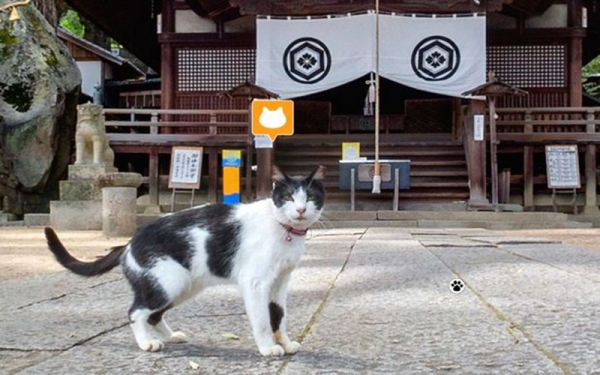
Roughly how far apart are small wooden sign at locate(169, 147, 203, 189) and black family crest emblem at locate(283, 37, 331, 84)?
Answer: 101 inches

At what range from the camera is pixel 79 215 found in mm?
11664

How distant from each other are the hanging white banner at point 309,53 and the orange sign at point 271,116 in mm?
384

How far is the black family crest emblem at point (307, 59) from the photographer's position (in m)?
14.0

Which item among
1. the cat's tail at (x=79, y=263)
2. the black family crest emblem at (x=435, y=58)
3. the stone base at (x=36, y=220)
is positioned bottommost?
the stone base at (x=36, y=220)

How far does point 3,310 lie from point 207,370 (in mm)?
1994

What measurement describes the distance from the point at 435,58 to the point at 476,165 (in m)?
2.59

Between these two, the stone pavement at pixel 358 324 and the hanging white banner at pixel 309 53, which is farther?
the hanging white banner at pixel 309 53

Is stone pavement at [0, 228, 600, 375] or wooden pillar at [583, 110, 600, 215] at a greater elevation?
wooden pillar at [583, 110, 600, 215]

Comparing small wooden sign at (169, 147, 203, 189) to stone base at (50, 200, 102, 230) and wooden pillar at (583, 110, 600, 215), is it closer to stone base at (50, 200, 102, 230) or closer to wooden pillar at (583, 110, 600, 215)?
stone base at (50, 200, 102, 230)

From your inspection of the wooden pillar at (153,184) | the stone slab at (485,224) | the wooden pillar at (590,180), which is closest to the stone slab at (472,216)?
the stone slab at (485,224)

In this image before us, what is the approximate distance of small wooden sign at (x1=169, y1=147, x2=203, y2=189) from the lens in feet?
44.5

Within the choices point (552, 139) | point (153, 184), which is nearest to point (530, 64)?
point (552, 139)

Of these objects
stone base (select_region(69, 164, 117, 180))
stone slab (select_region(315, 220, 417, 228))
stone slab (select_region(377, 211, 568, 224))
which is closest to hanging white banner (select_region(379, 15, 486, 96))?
stone slab (select_region(377, 211, 568, 224))

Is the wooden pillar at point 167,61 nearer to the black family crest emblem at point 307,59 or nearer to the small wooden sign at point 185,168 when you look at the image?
the small wooden sign at point 185,168
